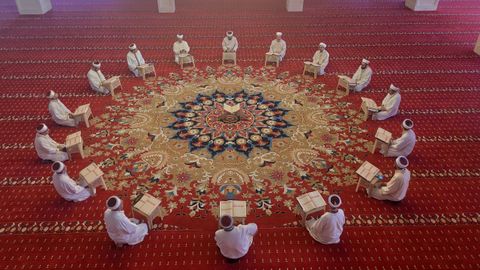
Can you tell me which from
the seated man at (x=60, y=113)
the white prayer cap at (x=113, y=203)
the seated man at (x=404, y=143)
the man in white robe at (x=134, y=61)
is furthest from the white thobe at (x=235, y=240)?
the man in white robe at (x=134, y=61)

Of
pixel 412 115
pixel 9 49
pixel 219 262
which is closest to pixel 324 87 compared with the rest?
pixel 412 115

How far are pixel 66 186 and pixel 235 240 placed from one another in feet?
6.85

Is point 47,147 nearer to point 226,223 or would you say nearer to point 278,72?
point 226,223

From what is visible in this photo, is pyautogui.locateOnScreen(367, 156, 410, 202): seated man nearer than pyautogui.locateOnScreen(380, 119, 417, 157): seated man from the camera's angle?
Yes

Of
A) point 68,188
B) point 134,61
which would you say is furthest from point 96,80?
point 68,188

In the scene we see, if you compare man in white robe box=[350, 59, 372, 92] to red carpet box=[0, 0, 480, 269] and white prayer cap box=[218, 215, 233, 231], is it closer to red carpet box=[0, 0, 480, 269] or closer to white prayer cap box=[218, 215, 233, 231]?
red carpet box=[0, 0, 480, 269]

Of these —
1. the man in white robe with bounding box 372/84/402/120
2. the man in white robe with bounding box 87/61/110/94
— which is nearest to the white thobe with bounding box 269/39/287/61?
the man in white robe with bounding box 372/84/402/120

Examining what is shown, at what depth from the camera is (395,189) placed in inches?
177

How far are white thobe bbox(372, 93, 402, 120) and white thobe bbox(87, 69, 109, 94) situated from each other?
452cm

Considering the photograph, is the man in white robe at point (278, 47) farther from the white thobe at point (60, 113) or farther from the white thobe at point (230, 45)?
the white thobe at point (60, 113)

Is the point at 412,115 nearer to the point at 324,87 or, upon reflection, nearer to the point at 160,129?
the point at 324,87

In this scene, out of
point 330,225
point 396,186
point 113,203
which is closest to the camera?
point 113,203

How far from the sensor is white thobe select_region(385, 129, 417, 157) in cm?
510

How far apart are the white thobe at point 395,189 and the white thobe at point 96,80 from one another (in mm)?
4704
